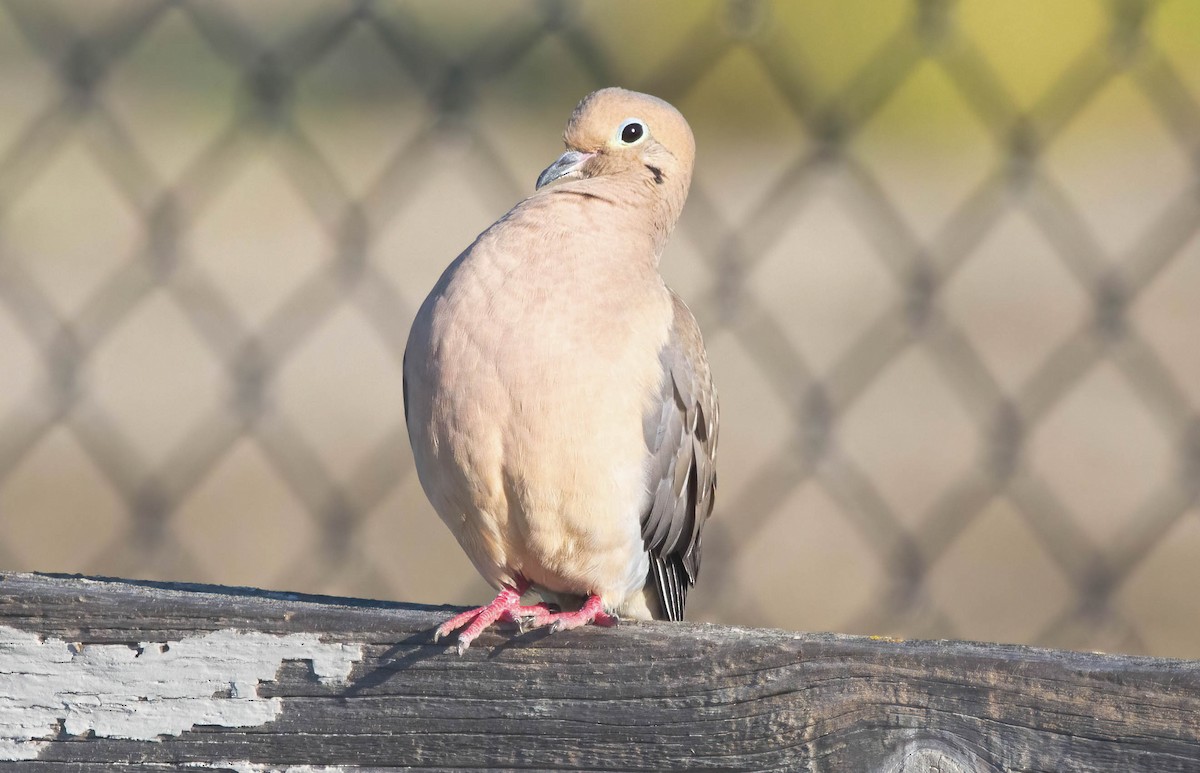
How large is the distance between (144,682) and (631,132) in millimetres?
920

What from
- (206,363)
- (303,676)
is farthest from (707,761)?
(206,363)

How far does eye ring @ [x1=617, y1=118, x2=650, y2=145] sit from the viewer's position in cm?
177

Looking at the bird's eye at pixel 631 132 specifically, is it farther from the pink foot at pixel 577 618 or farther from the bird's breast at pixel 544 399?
the pink foot at pixel 577 618

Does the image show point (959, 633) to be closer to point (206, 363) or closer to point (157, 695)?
point (157, 695)

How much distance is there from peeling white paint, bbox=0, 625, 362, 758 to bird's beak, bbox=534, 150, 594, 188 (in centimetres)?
73

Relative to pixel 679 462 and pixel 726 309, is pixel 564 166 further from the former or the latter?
pixel 726 309

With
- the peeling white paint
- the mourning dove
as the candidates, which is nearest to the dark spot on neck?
the mourning dove

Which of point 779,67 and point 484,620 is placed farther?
point 779,67

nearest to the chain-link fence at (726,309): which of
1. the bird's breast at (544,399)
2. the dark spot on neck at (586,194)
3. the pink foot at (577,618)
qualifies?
the dark spot on neck at (586,194)

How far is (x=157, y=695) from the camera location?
3.83ft

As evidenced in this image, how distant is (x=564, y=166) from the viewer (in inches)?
69.0

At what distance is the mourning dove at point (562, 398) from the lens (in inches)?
56.2

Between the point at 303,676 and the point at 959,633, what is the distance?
2523 mm

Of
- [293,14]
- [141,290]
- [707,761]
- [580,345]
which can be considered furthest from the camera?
[293,14]
